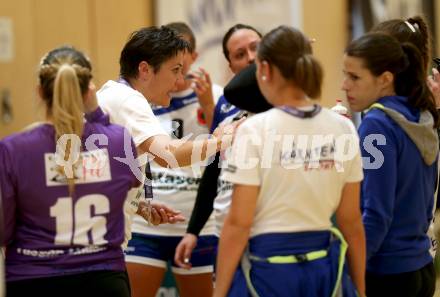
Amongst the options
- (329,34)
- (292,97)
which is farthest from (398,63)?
(329,34)

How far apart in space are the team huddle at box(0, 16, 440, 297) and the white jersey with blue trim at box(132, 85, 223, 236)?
2.77 ft

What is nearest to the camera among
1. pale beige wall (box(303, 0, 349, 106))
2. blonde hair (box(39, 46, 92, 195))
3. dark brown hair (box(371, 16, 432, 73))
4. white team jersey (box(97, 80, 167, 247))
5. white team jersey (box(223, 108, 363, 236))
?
white team jersey (box(223, 108, 363, 236))

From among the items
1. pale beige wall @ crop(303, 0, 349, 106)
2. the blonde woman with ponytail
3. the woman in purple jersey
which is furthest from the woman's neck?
pale beige wall @ crop(303, 0, 349, 106)

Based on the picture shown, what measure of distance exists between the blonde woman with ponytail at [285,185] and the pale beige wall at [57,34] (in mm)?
3468

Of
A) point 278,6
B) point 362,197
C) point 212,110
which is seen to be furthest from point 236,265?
point 278,6

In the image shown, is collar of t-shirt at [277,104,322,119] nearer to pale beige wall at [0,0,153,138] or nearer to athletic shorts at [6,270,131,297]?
athletic shorts at [6,270,131,297]

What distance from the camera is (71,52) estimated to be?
2.65 m

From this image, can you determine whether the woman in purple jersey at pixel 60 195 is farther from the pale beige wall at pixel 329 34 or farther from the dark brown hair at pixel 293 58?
the pale beige wall at pixel 329 34

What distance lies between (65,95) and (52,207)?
1.16 ft

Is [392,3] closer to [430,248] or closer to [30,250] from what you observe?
[430,248]

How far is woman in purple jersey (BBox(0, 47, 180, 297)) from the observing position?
2.52m

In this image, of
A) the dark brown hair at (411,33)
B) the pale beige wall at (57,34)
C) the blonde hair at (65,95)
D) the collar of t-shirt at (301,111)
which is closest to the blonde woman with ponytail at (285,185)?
the collar of t-shirt at (301,111)

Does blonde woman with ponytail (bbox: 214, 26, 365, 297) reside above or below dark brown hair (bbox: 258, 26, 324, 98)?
below

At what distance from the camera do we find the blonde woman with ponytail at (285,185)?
243 cm
